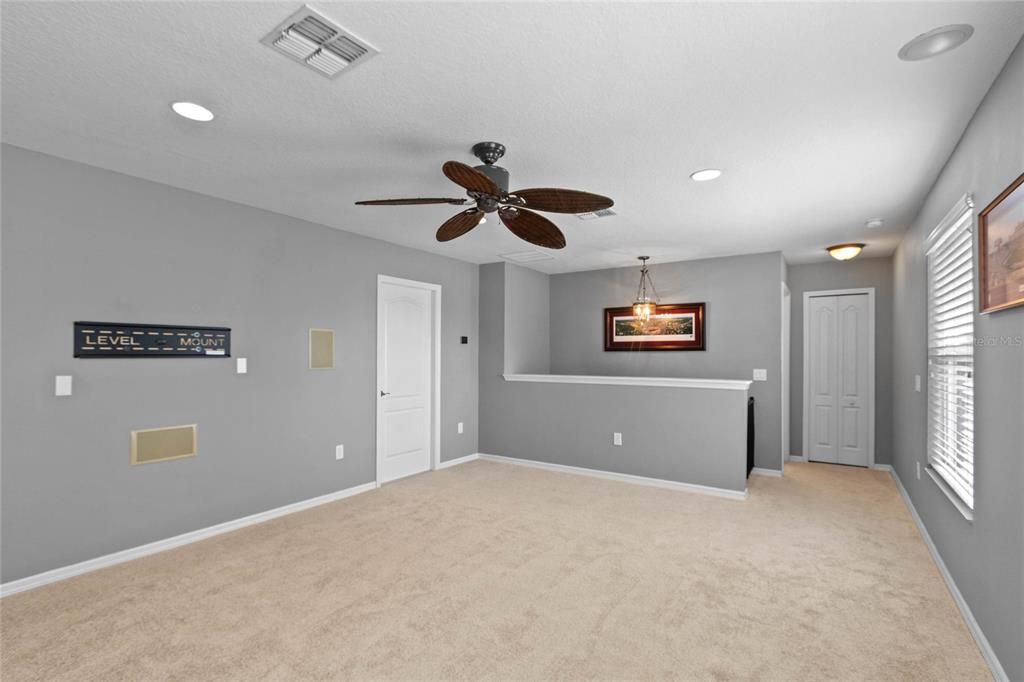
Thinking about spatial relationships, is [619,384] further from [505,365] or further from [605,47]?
[605,47]

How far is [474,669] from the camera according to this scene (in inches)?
82.7

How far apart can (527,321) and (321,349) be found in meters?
2.90

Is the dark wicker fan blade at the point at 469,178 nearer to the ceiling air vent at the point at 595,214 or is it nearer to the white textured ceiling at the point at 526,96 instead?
the white textured ceiling at the point at 526,96

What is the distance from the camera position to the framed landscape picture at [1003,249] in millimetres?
1796

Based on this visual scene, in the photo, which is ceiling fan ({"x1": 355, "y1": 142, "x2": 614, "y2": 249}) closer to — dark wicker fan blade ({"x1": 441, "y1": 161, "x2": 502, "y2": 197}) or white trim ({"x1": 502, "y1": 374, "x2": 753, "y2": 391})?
dark wicker fan blade ({"x1": 441, "y1": 161, "x2": 502, "y2": 197})

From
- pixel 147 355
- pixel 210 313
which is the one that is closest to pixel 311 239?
pixel 210 313

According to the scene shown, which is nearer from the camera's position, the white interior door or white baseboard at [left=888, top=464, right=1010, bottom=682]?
white baseboard at [left=888, top=464, right=1010, bottom=682]

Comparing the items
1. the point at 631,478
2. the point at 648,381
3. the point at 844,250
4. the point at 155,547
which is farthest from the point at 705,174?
the point at 155,547

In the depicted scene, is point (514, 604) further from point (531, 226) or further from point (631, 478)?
point (631, 478)

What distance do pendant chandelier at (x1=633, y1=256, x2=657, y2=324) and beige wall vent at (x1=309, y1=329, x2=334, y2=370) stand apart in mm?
3522

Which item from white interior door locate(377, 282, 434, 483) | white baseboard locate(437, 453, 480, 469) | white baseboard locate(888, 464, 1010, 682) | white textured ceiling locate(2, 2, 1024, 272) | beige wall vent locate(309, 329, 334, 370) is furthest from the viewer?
white baseboard locate(437, 453, 480, 469)

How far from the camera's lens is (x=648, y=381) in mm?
5184

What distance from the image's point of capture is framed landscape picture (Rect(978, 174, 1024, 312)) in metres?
1.80

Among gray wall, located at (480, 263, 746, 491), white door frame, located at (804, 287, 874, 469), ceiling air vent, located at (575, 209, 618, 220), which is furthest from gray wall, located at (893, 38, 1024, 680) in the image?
white door frame, located at (804, 287, 874, 469)
